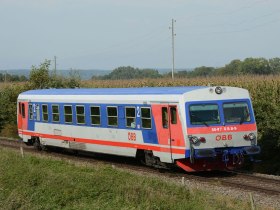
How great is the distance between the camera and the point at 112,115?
62.5 feet

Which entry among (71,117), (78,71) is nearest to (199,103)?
(71,117)

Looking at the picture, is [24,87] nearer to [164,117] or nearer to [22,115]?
[22,115]

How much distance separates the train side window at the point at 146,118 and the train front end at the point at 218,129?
1699mm

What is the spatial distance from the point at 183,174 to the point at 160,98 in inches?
95.9

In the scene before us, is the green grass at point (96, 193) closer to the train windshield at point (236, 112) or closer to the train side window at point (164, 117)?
the train side window at point (164, 117)

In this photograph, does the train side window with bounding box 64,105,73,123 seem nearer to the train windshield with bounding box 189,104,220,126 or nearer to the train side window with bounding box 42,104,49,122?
the train side window with bounding box 42,104,49,122

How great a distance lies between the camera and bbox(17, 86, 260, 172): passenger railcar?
52.2 feet

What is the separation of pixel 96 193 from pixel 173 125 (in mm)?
4546

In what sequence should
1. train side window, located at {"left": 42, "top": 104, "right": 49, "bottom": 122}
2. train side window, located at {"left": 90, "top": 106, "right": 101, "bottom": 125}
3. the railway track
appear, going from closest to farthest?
the railway track → train side window, located at {"left": 90, "top": 106, "right": 101, "bottom": 125} → train side window, located at {"left": 42, "top": 104, "right": 49, "bottom": 122}

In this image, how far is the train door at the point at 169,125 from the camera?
16.0 m

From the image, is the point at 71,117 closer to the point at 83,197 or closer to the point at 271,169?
the point at 271,169

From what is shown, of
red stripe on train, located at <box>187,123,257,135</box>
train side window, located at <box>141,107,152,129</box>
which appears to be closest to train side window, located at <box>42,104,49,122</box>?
train side window, located at <box>141,107,152,129</box>

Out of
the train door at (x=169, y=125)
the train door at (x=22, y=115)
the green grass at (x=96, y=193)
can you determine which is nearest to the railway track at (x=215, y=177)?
the train door at (x=169, y=125)

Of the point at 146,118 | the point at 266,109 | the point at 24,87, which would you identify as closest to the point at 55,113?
the point at 146,118
